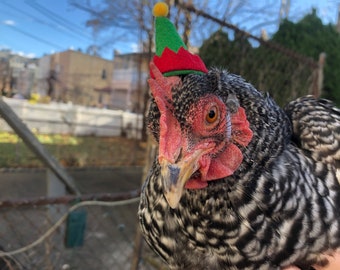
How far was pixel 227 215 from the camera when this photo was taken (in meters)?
1.15

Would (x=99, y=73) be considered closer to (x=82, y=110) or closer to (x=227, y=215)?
(x=82, y=110)

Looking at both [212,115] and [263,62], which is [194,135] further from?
[263,62]

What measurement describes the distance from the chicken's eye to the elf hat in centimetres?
17

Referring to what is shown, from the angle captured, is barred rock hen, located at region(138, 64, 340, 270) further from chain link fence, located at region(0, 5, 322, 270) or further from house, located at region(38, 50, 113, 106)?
house, located at region(38, 50, 113, 106)

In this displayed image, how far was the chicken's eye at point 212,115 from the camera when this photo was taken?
3.18 ft

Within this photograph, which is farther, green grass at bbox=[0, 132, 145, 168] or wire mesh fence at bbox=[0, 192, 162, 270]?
green grass at bbox=[0, 132, 145, 168]

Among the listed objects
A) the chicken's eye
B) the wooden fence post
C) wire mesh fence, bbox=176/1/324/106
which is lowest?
the wooden fence post

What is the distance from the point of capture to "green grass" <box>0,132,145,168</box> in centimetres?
789

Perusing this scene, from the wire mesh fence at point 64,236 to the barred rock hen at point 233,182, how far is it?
127 cm

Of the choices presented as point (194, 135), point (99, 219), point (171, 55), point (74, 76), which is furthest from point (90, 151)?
point (194, 135)

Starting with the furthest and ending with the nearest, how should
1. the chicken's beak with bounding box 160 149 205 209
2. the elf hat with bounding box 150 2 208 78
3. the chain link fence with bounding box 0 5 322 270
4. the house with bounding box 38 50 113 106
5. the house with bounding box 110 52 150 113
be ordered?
1. the house with bounding box 110 52 150 113
2. the house with bounding box 38 50 113 106
3. the chain link fence with bounding box 0 5 322 270
4. the elf hat with bounding box 150 2 208 78
5. the chicken's beak with bounding box 160 149 205 209

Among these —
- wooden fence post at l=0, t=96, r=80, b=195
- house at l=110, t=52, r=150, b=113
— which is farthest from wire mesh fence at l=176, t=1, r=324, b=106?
house at l=110, t=52, r=150, b=113

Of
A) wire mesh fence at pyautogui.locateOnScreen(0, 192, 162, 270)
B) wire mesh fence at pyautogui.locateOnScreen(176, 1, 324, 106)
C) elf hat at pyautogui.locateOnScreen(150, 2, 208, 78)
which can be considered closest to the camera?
elf hat at pyautogui.locateOnScreen(150, 2, 208, 78)

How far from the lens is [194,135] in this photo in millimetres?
977
